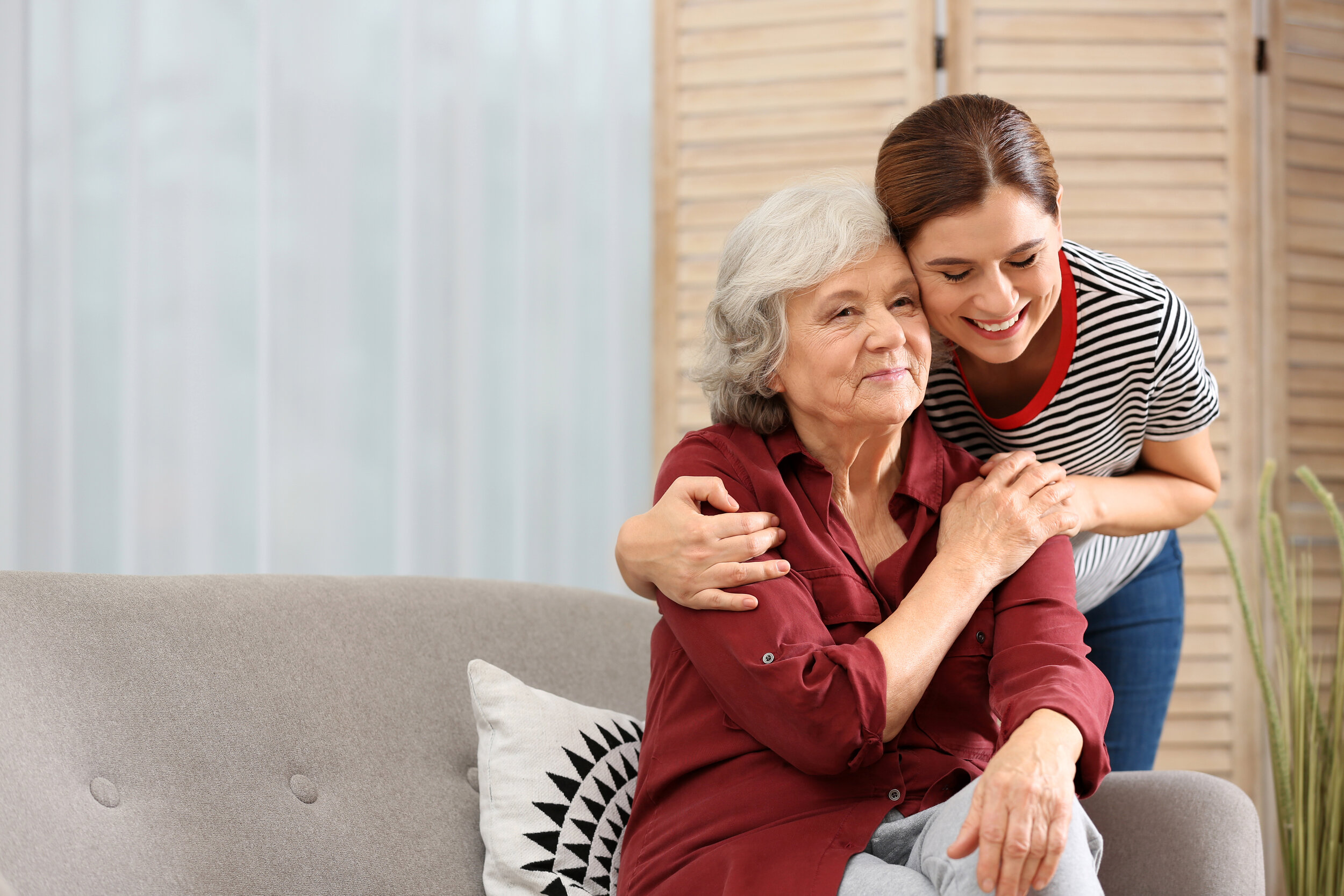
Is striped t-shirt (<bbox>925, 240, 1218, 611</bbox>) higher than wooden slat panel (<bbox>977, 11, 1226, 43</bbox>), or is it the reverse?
wooden slat panel (<bbox>977, 11, 1226, 43</bbox>)

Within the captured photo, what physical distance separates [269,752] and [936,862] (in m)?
0.82

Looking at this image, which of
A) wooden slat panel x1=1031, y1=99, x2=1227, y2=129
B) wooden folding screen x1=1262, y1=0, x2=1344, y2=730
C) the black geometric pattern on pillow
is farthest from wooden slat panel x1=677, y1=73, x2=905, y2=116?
the black geometric pattern on pillow

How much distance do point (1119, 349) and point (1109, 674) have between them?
741mm

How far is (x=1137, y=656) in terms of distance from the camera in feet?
6.21

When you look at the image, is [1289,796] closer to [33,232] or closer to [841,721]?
[841,721]

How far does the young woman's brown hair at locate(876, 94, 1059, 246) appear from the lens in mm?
1232

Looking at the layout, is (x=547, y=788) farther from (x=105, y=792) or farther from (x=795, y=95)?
(x=795, y=95)

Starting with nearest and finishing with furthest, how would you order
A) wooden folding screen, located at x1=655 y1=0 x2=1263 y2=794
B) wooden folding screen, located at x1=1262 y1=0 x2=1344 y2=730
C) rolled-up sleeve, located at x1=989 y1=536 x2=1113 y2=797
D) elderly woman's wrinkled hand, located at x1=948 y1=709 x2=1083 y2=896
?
elderly woman's wrinkled hand, located at x1=948 y1=709 x2=1083 y2=896, rolled-up sleeve, located at x1=989 y1=536 x2=1113 y2=797, wooden folding screen, located at x1=655 y1=0 x2=1263 y2=794, wooden folding screen, located at x1=1262 y1=0 x2=1344 y2=730

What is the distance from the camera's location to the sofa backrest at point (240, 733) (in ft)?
3.82

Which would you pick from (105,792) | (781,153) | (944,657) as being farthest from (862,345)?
(781,153)

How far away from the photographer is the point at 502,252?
2.78 metres

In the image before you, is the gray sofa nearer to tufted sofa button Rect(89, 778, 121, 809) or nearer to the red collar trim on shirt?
tufted sofa button Rect(89, 778, 121, 809)

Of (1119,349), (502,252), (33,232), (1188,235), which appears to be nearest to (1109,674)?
(1119,349)

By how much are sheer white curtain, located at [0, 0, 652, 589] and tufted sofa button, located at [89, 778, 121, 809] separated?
1321mm
